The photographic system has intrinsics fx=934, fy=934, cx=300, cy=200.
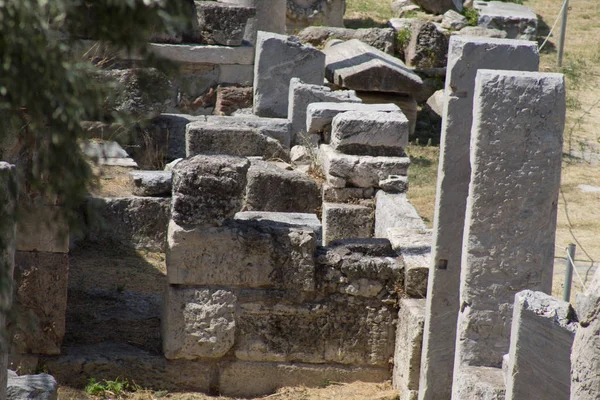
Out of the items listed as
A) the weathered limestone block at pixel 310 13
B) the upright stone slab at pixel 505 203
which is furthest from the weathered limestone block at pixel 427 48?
the upright stone slab at pixel 505 203

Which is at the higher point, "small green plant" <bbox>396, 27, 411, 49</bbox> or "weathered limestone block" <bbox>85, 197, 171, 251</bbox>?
"small green plant" <bbox>396, 27, 411, 49</bbox>

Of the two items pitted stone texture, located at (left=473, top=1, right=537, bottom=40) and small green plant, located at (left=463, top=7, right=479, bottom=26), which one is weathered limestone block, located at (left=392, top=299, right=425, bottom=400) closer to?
pitted stone texture, located at (left=473, top=1, right=537, bottom=40)

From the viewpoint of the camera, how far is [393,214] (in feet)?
22.4

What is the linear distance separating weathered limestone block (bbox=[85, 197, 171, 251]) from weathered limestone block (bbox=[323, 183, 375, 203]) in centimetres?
137

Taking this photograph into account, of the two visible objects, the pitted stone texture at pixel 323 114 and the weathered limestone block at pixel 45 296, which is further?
the pitted stone texture at pixel 323 114

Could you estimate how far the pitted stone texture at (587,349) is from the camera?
8.45 ft

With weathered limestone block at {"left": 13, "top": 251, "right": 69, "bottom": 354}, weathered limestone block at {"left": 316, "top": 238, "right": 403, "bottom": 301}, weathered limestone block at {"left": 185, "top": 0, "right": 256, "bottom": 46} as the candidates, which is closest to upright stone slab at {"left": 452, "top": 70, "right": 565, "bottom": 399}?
weathered limestone block at {"left": 316, "top": 238, "right": 403, "bottom": 301}

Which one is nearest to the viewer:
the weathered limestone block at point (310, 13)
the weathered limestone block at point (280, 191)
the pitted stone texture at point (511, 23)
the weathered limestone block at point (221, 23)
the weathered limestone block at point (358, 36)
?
the weathered limestone block at point (280, 191)

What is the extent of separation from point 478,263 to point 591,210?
21.3 feet

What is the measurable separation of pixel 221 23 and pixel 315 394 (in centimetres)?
668

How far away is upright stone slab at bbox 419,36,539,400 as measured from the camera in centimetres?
458

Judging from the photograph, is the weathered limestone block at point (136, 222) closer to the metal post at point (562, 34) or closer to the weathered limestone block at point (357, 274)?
the weathered limestone block at point (357, 274)

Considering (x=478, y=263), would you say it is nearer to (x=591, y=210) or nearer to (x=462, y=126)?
(x=462, y=126)

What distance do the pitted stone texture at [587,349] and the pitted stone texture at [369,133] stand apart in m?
4.86
